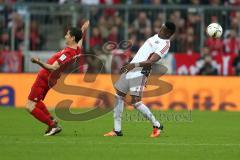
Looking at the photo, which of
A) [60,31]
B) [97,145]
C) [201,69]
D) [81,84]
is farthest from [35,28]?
[97,145]

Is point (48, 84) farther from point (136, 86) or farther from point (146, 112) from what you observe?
point (146, 112)

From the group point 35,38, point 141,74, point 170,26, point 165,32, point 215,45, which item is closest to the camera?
point 170,26

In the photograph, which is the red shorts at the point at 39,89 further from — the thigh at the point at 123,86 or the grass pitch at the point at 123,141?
the thigh at the point at 123,86

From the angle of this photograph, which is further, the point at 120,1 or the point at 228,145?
the point at 120,1

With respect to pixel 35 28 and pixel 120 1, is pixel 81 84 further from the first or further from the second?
pixel 120 1

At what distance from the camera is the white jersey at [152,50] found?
16839 millimetres

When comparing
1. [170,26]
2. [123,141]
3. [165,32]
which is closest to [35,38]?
[165,32]

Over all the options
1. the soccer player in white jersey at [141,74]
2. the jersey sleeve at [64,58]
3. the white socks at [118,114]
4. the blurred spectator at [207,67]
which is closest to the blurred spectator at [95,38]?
the blurred spectator at [207,67]

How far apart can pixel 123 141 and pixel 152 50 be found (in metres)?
2.34

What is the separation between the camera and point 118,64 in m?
27.4

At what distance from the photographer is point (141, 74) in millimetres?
17219

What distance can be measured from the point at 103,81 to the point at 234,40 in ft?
17.5

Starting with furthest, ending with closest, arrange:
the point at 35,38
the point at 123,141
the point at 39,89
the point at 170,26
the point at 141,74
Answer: the point at 35,38 < the point at 141,74 < the point at 39,89 < the point at 170,26 < the point at 123,141

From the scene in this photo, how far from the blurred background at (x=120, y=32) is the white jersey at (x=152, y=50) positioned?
1030 centimetres
